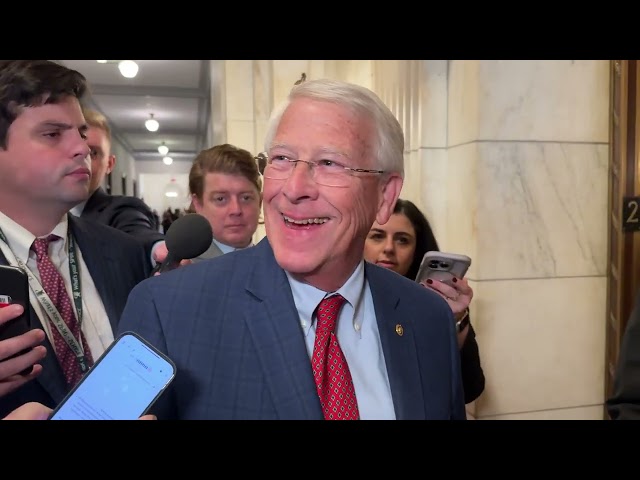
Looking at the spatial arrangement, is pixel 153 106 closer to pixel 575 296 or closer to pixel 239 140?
pixel 239 140

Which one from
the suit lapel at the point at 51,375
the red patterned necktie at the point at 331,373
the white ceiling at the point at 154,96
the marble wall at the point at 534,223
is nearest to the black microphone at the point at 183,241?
the suit lapel at the point at 51,375

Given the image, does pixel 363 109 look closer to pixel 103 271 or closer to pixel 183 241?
pixel 183 241

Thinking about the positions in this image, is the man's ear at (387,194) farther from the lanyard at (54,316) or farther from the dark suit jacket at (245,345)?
the lanyard at (54,316)

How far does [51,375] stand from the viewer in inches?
45.9

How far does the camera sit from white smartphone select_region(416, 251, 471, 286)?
1.77 metres

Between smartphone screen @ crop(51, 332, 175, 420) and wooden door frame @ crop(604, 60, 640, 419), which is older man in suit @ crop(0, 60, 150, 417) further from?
wooden door frame @ crop(604, 60, 640, 419)

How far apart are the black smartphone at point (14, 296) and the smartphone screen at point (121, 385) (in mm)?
351

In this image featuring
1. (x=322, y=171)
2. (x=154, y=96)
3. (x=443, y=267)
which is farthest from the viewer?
(x=154, y=96)

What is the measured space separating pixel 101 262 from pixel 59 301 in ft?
0.64

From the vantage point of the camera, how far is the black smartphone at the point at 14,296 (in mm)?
1027

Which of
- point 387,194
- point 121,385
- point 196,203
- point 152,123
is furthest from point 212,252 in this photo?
point 152,123

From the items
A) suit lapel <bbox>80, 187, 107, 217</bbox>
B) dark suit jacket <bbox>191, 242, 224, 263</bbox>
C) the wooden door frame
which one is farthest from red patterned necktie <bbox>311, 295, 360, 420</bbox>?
the wooden door frame
